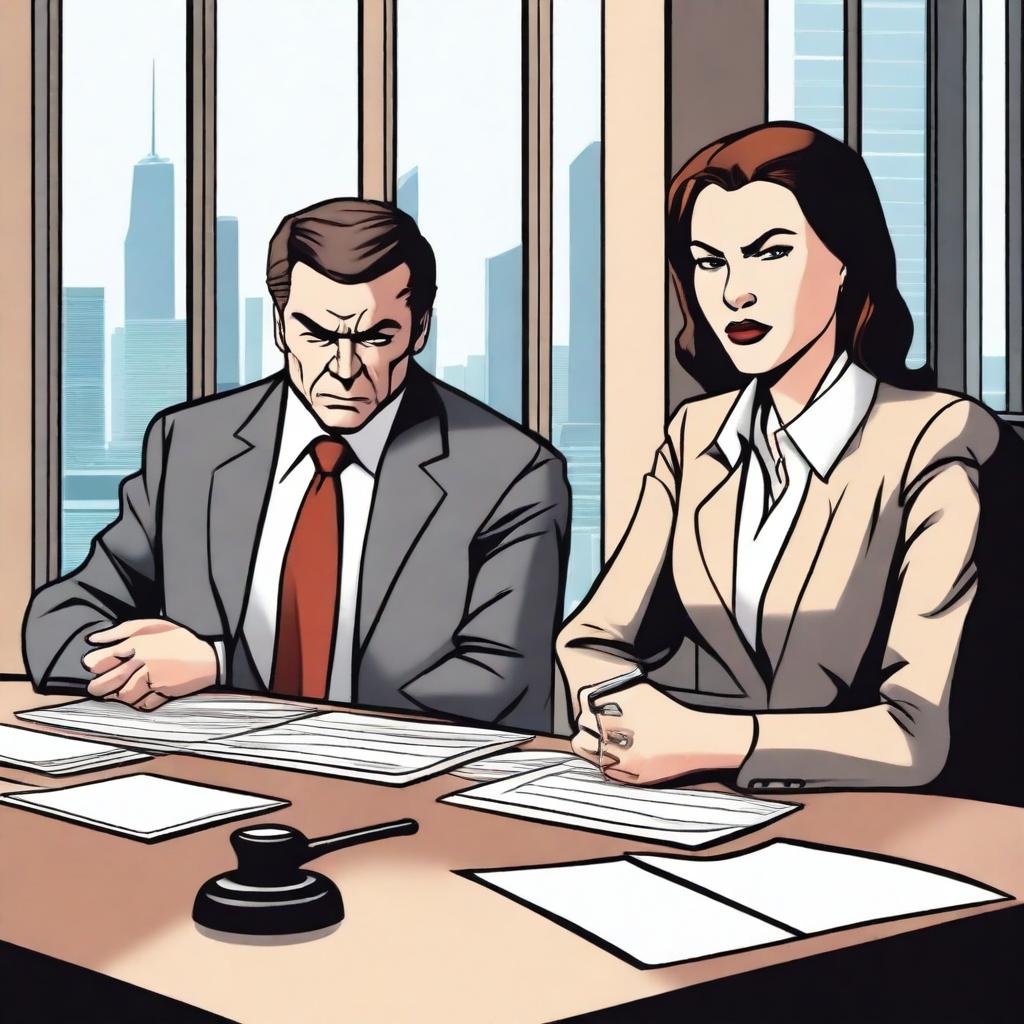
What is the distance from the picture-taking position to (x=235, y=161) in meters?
3.29

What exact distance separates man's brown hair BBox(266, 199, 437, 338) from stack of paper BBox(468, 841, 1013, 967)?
1651 millimetres

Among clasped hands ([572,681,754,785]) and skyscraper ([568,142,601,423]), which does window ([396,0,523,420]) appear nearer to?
skyscraper ([568,142,601,423])

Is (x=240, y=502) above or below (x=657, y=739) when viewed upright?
above

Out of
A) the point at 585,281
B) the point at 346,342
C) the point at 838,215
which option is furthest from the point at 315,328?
the point at 838,215

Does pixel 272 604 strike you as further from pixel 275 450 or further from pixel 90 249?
pixel 90 249

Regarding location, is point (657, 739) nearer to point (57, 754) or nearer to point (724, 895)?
point (724, 895)

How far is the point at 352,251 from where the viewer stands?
102 inches

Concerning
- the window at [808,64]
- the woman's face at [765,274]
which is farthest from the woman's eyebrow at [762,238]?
the window at [808,64]

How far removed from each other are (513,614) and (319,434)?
67 centimetres

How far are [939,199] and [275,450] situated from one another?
5.19ft

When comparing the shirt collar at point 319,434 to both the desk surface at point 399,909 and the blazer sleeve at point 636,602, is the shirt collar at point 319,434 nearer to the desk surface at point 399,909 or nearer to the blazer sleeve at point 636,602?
the blazer sleeve at point 636,602

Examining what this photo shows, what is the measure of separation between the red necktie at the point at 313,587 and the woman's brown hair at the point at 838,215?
3.17 ft

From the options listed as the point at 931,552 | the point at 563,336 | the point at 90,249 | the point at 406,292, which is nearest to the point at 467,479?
the point at 406,292

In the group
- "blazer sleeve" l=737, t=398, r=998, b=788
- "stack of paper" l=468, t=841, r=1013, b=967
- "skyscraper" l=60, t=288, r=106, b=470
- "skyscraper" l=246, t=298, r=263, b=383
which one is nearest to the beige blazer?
"blazer sleeve" l=737, t=398, r=998, b=788
